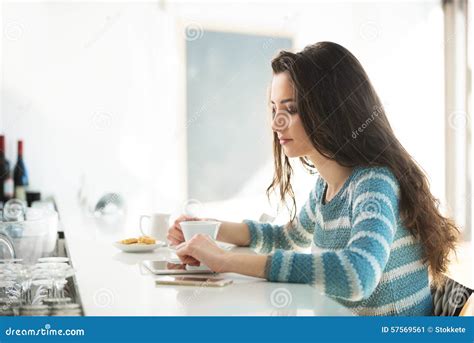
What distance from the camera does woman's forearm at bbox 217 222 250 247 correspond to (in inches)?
57.3

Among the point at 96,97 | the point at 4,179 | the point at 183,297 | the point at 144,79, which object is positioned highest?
the point at 144,79

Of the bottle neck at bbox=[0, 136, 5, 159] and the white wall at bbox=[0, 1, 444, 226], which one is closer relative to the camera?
the bottle neck at bbox=[0, 136, 5, 159]

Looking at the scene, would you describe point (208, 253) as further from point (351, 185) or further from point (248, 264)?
point (351, 185)

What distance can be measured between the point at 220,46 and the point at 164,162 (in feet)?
2.52

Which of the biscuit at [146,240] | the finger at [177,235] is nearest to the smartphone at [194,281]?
the finger at [177,235]

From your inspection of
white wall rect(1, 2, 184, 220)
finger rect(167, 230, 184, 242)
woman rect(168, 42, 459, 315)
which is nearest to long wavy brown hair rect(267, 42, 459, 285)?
woman rect(168, 42, 459, 315)

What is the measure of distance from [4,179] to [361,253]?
2.14m

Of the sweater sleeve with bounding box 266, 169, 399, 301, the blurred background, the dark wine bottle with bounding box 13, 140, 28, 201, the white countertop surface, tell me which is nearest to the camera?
the white countertop surface

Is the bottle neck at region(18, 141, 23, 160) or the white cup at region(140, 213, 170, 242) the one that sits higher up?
the bottle neck at region(18, 141, 23, 160)

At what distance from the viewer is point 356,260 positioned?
3.30 ft

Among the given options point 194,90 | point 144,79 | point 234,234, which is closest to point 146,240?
point 234,234

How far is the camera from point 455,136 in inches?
171

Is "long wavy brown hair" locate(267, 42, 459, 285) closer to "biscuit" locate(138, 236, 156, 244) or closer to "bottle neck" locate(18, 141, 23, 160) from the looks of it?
"biscuit" locate(138, 236, 156, 244)

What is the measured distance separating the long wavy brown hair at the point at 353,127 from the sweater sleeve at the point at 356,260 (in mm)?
107
